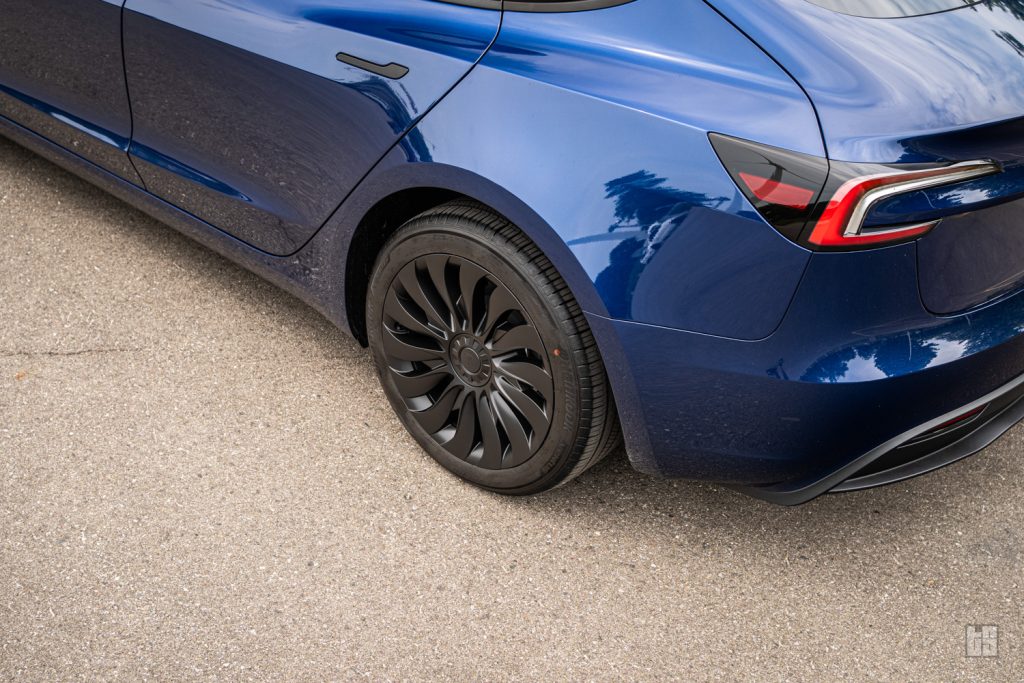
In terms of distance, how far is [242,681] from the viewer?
2068 mm

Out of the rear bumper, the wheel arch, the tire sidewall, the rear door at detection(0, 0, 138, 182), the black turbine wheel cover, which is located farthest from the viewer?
the rear door at detection(0, 0, 138, 182)

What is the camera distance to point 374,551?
7.88ft

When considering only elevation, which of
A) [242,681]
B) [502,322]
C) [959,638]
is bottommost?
[242,681]

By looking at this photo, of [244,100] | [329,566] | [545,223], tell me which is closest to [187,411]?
[329,566]

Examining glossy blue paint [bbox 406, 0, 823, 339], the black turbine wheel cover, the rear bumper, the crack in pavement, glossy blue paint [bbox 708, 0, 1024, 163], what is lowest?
the crack in pavement

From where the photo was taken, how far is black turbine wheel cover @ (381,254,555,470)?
229 centimetres

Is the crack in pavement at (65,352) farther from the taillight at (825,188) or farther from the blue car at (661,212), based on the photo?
the taillight at (825,188)

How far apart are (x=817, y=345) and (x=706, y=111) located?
504 mm

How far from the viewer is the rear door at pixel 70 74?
285cm

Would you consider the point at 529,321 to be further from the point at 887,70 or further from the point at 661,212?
the point at 887,70

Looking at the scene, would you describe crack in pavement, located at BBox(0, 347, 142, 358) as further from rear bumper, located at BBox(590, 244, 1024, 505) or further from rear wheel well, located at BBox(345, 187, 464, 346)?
rear bumper, located at BBox(590, 244, 1024, 505)

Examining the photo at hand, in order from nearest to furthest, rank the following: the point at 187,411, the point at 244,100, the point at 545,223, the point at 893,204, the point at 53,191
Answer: the point at 893,204
the point at 545,223
the point at 244,100
the point at 187,411
the point at 53,191

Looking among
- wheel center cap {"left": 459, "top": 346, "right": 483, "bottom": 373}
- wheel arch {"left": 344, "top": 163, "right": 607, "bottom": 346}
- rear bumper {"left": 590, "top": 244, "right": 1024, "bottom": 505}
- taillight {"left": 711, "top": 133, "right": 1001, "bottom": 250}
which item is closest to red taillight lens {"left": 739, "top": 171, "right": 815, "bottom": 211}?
taillight {"left": 711, "top": 133, "right": 1001, "bottom": 250}

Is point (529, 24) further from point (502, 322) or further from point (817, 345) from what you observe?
point (817, 345)
